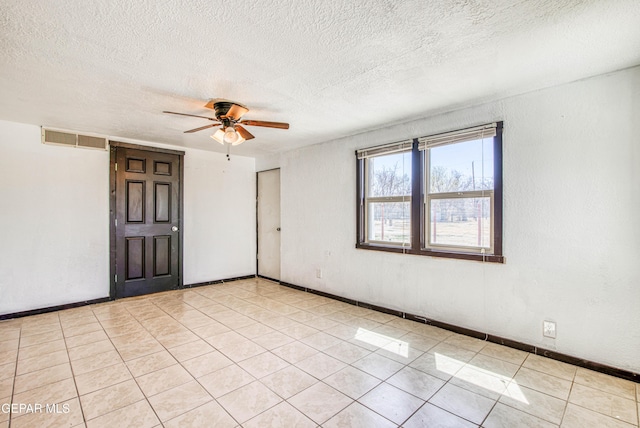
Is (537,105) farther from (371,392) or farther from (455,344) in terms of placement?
(371,392)

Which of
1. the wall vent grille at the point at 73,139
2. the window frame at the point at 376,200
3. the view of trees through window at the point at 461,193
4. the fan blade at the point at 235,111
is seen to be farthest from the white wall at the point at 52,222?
the view of trees through window at the point at 461,193

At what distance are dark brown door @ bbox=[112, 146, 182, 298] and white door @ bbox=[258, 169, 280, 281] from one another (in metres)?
1.51

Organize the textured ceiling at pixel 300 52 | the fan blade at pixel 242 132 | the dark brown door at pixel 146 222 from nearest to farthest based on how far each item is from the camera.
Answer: the textured ceiling at pixel 300 52, the fan blade at pixel 242 132, the dark brown door at pixel 146 222

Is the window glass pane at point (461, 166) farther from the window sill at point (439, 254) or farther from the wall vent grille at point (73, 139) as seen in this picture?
the wall vent grille at point (73, 139)

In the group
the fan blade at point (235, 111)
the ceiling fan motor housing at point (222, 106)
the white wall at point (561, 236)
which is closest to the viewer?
the white wall at point (561, 236)

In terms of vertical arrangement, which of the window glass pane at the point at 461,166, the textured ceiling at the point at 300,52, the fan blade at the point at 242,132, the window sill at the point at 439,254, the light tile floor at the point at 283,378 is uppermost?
the textured ceiling at the point at 300,52

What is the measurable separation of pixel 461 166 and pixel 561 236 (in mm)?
1100

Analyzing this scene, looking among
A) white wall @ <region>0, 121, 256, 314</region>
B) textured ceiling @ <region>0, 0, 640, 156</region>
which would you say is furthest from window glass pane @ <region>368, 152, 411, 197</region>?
white wall @ <region>0, 121, 256, 314</region>

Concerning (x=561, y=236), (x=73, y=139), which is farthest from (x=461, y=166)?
(x=73, y=139)

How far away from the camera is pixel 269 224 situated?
589cm

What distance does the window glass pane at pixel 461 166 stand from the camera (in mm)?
3098

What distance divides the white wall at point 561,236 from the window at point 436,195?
0.37 feet

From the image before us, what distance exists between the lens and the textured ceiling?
1.70 meters

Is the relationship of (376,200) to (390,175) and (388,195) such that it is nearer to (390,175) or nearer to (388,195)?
(388,195)
